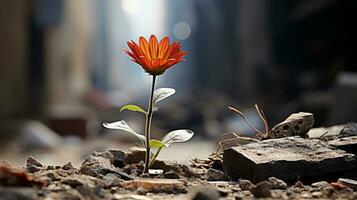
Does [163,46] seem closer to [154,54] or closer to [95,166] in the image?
[154,54]

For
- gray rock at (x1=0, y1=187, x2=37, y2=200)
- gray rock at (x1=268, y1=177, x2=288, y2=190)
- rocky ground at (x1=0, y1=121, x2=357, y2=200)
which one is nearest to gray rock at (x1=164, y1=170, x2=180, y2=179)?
rocky ground at (x1=0, y1=121, x2=357, y2=200)

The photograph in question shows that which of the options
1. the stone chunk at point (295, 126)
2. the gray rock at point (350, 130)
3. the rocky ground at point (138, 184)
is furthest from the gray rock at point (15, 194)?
the gray rock at point (350, 130)

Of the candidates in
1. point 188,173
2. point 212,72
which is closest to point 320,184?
point 188,173

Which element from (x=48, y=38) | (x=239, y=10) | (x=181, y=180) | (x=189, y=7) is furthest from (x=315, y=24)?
(x=189, y=7)

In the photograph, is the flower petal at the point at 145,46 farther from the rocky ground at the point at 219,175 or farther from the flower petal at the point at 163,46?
the rocky ground at the point at 219,175

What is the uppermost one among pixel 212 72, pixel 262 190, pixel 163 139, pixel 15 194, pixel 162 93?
pixel 212 72

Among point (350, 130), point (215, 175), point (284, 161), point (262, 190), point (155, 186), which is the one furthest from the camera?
point (350, 130)
